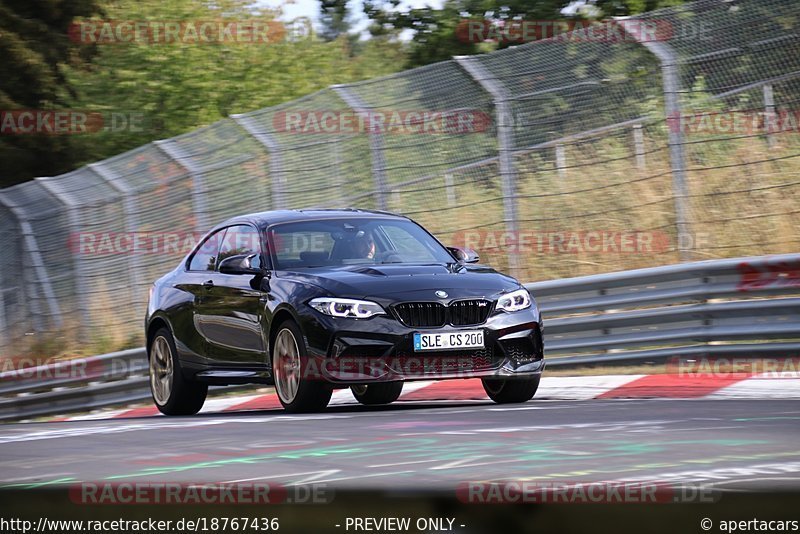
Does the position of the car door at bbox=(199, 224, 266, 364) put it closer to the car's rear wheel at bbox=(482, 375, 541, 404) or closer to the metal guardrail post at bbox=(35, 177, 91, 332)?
the car's rear wheel at bbox=(482, 375, 541, 404)

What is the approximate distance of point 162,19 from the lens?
3422 cm

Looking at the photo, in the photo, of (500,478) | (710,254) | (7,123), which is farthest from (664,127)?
(7,123)

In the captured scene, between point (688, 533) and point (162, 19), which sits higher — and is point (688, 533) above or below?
above

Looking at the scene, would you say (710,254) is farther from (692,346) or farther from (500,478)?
(500,478)

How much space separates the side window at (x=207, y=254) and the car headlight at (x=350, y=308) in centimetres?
208

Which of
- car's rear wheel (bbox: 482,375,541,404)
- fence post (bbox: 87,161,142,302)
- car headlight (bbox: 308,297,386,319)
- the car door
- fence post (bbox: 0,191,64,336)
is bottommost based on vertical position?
fence post (bbox: 0,191,64,336)

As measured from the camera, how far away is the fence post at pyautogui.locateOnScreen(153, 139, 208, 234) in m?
17.6

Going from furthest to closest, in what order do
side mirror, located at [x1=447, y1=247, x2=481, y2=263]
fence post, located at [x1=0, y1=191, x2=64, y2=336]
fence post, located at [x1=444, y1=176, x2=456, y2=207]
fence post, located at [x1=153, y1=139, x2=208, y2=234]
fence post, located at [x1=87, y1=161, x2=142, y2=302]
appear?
fence post, located at [x1=0, y1=191, x2=64, y2=336] → fence post, located at [x1=87, y1=161, x2=142, y2=302] → fence post, located at [x1=153, y1=139, x2=208, y2=234] → fence post, located at [x1=444, y1=176, x2=456, y2=207] → side mirror, located at [x1=447, y1=247, x2=481, y2=263]

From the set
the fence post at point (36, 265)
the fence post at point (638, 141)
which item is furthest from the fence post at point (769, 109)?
the fence post at point (36, 265)

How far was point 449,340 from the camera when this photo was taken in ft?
30.6

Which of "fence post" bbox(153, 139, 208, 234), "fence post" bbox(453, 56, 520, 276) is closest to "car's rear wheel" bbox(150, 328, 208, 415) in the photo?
"fence post" bbox(453, 56, 520, 276)

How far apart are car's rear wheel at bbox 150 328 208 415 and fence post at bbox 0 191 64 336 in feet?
32.4

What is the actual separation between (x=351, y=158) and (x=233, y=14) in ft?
72.5

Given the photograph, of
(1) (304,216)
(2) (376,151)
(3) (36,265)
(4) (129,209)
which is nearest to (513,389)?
(1) (304,216)
